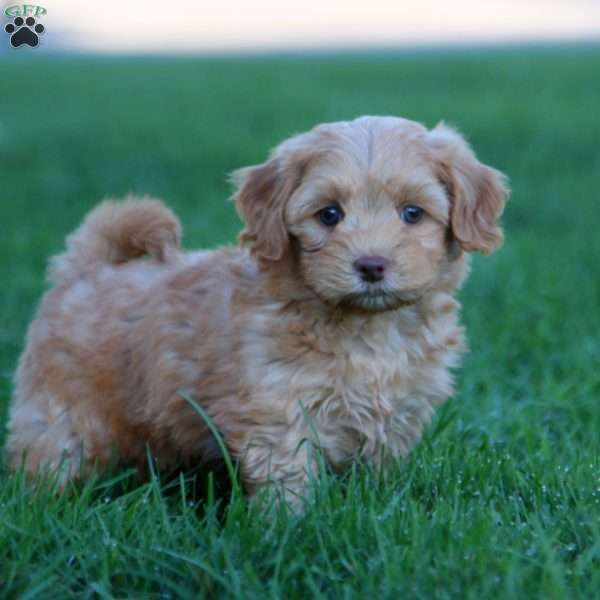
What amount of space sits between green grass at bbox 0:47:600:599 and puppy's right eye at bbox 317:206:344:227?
863 millimetres

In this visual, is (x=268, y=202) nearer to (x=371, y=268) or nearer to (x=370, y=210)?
(x=370, y=210)

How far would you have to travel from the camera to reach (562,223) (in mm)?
9578

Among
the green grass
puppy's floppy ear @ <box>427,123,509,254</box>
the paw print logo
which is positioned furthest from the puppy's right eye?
the paw print logo

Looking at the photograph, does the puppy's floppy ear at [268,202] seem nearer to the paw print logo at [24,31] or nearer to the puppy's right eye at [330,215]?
the puppy's right eye at [330,215]

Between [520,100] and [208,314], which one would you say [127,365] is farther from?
[520,100]

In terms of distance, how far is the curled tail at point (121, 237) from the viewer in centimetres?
466

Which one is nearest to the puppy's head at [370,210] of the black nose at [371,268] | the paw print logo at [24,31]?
the black nose at [371,268]

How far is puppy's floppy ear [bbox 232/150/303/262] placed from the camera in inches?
152

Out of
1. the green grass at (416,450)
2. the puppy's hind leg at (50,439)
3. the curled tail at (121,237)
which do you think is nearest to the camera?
the green grass at (416,450)

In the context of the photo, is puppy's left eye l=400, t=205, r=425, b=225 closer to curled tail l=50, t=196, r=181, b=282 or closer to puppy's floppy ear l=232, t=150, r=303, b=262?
puppy's floppy ear l=232, t=150, r=303, b=262

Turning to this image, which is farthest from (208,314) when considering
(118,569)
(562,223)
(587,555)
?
(562,223)

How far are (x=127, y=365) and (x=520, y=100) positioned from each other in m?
12.9

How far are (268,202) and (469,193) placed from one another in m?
0.70

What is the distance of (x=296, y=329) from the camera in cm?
388
